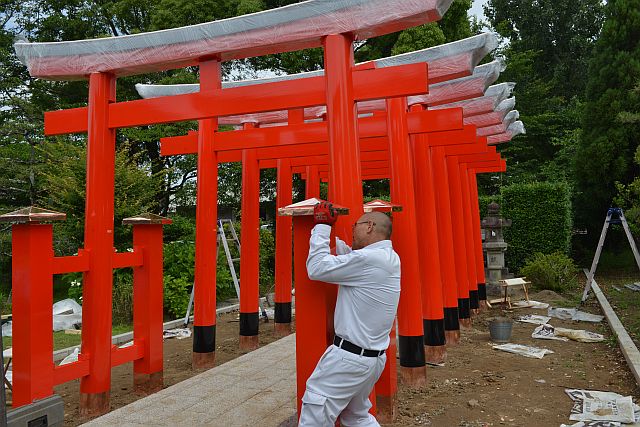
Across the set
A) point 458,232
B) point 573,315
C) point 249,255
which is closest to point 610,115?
point 573,315

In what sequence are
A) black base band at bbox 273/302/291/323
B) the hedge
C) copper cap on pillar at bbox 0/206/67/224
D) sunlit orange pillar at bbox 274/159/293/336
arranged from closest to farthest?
copper cap on pillar at bbox 0/206/67/224, sunlit orange pillar at bbox 274/159/293/336, black base band at bbox 273/302/291/323, the hedge

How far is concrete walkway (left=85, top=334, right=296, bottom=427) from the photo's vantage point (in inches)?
169

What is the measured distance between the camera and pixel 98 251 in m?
4.94

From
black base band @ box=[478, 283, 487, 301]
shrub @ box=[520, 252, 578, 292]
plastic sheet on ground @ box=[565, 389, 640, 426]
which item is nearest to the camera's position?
plastic sheet on ground @ box=[565, 389, 640, 426]

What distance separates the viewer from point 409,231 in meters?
5.41

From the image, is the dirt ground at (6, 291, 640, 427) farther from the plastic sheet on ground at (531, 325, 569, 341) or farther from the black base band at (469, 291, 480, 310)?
the black base band at (469, 291, 480, 310)

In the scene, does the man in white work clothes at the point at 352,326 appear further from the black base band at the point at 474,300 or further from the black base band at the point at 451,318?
the black base band at the point at 474,300

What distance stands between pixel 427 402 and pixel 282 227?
154 inches

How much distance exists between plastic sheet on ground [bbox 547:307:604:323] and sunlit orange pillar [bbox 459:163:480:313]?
1424 millimetres

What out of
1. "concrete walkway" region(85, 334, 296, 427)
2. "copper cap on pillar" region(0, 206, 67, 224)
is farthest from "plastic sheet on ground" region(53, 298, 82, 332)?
"copper cap on pillar" region(0, 206, 67, 224)

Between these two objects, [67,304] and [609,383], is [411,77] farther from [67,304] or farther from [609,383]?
[67,304]

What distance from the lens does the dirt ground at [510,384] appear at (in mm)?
4766

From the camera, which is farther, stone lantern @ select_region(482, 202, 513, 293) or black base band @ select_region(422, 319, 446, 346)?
stone lantern @ select_region(482, 202, 513, 293)

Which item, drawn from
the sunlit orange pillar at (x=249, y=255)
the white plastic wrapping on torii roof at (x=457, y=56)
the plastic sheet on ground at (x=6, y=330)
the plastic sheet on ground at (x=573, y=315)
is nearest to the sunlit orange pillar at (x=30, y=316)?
the sunlit orange pillar at (x=249, y=255)
